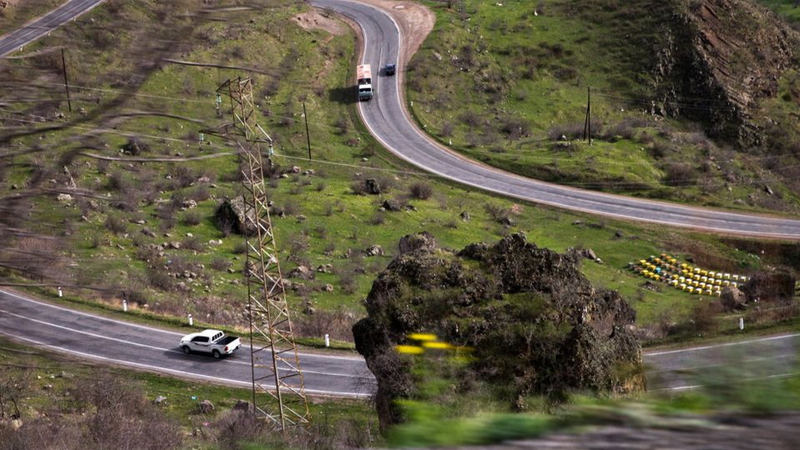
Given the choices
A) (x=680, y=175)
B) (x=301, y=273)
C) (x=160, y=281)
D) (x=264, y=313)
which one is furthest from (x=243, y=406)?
(x=680, y=175)

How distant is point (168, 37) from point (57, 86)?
0.82m

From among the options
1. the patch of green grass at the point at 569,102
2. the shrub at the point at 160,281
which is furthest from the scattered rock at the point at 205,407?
the patch of green grass at the point at 569,102

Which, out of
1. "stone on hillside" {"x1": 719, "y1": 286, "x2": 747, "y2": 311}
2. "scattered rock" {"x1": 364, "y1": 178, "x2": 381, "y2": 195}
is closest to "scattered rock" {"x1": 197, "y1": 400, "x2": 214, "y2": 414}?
"stone on hillside" {"x1": 719, "y1": 286, "x2": 747, "y2": 311}

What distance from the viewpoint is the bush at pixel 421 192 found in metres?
41.5

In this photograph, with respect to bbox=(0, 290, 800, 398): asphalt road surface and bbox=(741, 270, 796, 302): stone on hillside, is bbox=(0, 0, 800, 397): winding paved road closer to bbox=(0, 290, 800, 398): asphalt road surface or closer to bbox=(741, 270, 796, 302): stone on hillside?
bbox=(0, 290, 800, 398): asphalt road surface

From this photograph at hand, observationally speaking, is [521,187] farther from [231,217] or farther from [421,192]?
[231,217]

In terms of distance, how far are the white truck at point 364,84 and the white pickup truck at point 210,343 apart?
1262 inches

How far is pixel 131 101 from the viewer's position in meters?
5.92

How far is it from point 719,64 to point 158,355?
5036cm

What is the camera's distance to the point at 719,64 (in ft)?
204

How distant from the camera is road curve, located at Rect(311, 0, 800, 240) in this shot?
41.0 meters

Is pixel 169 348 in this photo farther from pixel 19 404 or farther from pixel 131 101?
pixel 131 101

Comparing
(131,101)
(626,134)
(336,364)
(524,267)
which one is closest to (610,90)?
(626,134)

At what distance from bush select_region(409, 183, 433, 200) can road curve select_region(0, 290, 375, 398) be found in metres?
18.1
